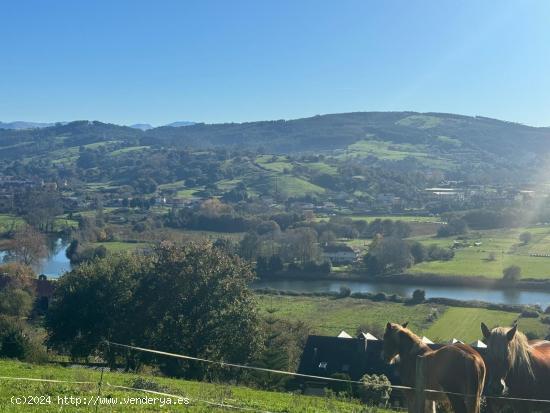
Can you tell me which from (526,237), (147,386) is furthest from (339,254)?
(147,386)

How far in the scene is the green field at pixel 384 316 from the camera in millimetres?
35188

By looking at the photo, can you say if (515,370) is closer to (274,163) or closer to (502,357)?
(502,357)

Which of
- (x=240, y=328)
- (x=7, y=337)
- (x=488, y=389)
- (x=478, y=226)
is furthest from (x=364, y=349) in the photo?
(x=478, y=226)

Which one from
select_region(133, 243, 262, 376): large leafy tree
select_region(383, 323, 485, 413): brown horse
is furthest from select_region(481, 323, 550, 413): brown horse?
select_region(133, 243, 262, 376): large leafy tree

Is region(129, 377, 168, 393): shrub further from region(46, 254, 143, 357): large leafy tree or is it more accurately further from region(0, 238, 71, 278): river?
region(0, 238, 71, 278): river

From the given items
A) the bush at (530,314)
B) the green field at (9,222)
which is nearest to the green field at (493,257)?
the bush at (530,314)

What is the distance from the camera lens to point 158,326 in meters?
17.3

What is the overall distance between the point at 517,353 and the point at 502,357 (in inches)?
12.3

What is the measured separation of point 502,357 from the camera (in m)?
6.02

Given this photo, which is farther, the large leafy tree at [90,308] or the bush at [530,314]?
the bush at [530,314]

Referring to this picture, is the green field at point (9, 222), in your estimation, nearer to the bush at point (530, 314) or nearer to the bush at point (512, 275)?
A: the bush at point (512, 275)

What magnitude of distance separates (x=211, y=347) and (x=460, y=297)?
117 feet

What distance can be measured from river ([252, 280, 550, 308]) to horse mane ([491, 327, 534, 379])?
41.9m

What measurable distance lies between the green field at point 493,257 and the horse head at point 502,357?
1965 inches
